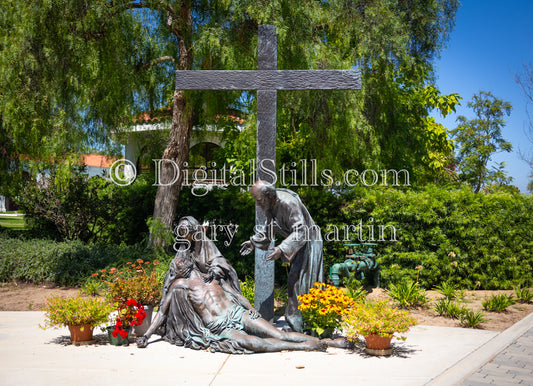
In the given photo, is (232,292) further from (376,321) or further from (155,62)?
(155,62)

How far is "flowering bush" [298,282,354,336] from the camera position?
562cm

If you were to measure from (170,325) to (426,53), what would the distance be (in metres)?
10.6

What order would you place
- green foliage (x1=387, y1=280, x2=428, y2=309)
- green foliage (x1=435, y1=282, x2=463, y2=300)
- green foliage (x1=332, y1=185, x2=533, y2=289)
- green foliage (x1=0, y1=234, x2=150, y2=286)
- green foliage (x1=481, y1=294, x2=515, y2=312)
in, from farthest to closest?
green foliage (x1=0, y1=234, x2=150, y2=286)
green foliage (x1=332, y1=185, x2=533, y2=289)
green foliage (x1=435, y1=282, x2=463, y2=300)
green foliage (x1=387, y1=280, x2=428, y2=309)
green foliage (x1=481, y1=294, x2=515, y2=312)

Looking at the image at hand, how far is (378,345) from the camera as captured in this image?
5.31 meters

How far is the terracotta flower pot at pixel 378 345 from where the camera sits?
17.4 ft

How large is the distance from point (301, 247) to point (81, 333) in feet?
9.38

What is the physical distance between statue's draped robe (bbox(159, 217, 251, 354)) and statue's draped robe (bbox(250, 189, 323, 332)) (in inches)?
22.4

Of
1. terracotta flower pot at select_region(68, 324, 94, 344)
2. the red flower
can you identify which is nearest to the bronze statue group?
the red flower

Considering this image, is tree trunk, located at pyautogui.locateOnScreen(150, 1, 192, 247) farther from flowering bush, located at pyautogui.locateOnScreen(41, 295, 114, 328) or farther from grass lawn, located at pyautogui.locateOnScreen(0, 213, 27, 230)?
grass lawn, located at pyautogui.locateOnScreen(0, 213, 27, 230)

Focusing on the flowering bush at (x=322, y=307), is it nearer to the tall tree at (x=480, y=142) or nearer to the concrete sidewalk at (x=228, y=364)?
the concrete sidewalk at (x=228, y=364)

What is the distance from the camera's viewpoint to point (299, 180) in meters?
11.2

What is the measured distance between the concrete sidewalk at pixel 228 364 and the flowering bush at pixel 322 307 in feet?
1.21

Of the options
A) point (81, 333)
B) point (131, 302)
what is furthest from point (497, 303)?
point (81, 333)

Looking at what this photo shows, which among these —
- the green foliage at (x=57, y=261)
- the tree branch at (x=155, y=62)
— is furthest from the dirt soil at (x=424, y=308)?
the tree branch at (x=155, y=62)
